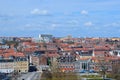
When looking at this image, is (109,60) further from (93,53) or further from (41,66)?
(93,53)

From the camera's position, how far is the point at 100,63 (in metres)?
50.2

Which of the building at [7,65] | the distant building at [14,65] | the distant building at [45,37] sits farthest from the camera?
the distant building at [45,37]

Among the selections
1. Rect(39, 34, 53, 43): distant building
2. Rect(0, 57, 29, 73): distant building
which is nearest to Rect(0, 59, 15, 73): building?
Rect(0, 57, 29, 73): distant building

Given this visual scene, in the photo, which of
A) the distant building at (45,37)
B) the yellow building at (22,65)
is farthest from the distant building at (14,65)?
the distant building at (45,37)

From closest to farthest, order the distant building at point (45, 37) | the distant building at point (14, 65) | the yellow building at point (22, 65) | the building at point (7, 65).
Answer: the yellow building at point (22, 65) < the distant building at point (14, 65) < the building at point (7, 65) < the distant building at point (45, 37)

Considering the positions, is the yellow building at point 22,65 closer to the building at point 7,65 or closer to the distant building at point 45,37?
the building at point 7,65

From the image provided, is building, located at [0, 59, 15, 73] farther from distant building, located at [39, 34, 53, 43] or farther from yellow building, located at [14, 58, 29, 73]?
distant building, located at [39, 34, 53, 43]

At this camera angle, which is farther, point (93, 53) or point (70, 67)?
point (93, 53)

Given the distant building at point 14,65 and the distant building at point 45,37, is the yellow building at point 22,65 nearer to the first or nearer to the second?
the distant building at point 14,65

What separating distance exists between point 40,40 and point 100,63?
45.7 meters

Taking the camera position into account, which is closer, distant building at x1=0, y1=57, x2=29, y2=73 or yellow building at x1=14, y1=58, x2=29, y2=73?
yellow building at x1=14, y1=58, x2=29, y2=73

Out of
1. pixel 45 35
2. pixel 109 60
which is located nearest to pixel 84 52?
pixel 109 60

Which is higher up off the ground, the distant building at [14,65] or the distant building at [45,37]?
the distant building at [45,37]

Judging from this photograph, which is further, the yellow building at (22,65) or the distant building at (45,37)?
the distant building at (45,37)
